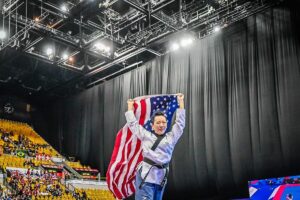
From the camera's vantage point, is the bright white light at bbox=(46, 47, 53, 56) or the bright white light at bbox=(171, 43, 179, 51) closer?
the bright white light at bbox=(171, 43, 179, 51)

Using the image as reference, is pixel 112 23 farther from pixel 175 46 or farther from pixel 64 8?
pixel 175 46

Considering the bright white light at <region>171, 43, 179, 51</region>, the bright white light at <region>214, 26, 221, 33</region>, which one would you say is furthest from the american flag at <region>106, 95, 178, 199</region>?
the bright white light at <region>171, 43, 179, 51</region>

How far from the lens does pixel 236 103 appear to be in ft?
42.8

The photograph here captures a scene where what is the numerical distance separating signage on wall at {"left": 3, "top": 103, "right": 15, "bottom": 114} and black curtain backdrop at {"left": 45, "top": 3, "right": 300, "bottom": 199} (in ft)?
29.6

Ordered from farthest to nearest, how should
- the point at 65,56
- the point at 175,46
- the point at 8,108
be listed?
the point at 8,108
the point at 65,56
the point at 175,46

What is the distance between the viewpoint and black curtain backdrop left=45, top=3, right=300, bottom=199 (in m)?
11.8

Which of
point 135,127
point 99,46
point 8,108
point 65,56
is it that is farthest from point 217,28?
point 8,108

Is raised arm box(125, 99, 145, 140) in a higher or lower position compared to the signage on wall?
lower

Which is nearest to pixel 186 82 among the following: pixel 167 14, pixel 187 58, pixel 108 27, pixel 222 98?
pixel 187 58

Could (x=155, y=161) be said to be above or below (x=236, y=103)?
below

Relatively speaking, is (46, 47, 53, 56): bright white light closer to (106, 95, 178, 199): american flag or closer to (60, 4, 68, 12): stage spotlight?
(60, 4, 68, 12): stage spotlight

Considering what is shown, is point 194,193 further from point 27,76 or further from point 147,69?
point 27,76

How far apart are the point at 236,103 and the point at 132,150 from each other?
9458 mm

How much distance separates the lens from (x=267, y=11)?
42.4ft
